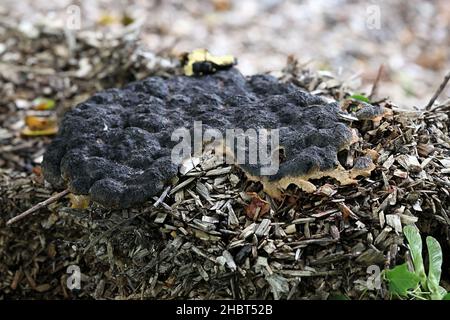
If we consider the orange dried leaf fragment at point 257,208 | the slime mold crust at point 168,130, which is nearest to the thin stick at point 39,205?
the slime mold crust at point 168,130

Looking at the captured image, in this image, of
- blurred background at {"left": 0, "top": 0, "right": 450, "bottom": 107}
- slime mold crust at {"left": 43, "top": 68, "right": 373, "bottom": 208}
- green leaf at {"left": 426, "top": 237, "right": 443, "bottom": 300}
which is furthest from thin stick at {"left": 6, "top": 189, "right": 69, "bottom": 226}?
blurred background at {"left": 0, "top": 0, "right": 450, "bottom": 107}

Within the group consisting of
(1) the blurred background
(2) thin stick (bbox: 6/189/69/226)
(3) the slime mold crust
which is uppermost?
(3) the slime mold crust

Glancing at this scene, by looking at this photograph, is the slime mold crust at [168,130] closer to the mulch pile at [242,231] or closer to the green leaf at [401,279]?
the mulch pile at [242,231]

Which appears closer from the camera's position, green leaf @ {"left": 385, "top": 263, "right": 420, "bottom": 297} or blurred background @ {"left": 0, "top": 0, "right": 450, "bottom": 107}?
green leaf @ {"left": 385, "top": 263, "right": 420, "bottom": 297}

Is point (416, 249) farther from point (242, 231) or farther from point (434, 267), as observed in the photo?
point (242, 231)

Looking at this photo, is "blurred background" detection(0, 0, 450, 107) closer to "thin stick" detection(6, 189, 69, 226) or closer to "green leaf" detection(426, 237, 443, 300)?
"thin stick" detection(6, 189, 69, 226)
